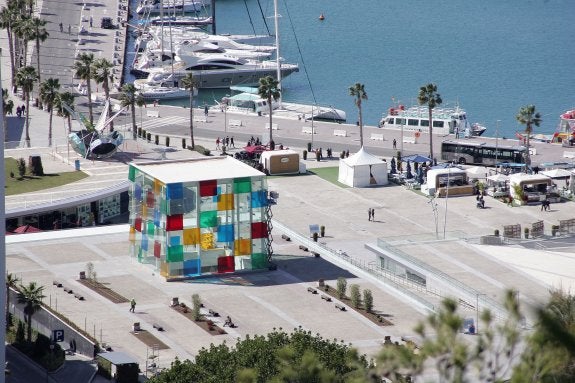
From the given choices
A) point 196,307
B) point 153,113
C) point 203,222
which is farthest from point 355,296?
point 153,113

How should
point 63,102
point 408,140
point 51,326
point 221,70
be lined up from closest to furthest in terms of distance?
1. point 51,326
2. point 63,102
3. point 408,140
4. point 221,70

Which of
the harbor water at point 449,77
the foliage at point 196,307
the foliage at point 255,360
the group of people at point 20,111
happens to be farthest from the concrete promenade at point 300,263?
the harbor water at point 449,77

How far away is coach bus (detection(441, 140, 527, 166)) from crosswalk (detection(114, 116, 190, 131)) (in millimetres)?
28070

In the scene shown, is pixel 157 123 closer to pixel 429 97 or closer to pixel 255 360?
pixel 429 97

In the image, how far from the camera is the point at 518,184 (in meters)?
108

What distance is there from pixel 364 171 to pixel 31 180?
2660cm

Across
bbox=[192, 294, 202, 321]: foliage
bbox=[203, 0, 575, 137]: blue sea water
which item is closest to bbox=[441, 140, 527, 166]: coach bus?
bbox=[203, 0, 575, 137]: blue sea water

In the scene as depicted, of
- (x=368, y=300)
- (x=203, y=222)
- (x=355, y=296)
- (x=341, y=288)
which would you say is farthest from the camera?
(x=203, y=222)

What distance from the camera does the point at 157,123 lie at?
138500 mm

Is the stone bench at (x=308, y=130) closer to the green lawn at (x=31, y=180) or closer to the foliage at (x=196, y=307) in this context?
the green lawn at (x=31, y=180)

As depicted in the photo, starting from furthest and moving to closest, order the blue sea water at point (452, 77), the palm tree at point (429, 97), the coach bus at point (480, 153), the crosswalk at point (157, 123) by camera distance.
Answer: the blue sea water at point (452, 77) → the crosswalk at point (157, 123) → the palm tree at point (429, 97) → the coach bus at point (480, 153)

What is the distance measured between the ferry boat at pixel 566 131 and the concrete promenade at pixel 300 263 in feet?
81.1

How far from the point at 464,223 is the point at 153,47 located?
250 feet

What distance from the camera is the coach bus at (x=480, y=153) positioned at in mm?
120562
